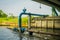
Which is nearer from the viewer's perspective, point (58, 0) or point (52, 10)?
point (58, 0)

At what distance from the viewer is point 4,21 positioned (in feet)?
392

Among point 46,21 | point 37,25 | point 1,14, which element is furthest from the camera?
point 1,14

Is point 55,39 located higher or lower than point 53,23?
lower

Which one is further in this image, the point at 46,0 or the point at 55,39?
the point at 46,0

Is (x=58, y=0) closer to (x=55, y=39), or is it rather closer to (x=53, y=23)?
(x=53, y=23)

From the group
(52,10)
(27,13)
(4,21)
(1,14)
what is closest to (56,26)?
(27,13)

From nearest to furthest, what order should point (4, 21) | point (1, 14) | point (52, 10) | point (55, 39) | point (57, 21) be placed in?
point (55, 39) → point (57, 21) → point (52, 10) → point (4, 21) → point (1, 14)

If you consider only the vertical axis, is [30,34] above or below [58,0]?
below

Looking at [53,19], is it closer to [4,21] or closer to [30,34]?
[30,34]

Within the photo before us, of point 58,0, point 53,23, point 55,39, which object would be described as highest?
point 58,0

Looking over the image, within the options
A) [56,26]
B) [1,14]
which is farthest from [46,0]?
[1,14]

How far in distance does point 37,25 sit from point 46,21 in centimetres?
311

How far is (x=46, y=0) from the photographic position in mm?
38656

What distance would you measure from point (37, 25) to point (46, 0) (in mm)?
5594
